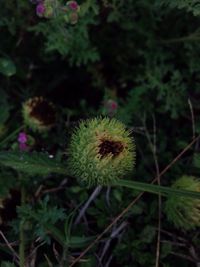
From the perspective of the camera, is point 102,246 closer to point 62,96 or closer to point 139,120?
point 139,120

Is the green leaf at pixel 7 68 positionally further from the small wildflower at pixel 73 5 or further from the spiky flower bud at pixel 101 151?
the spiky flower bud at pixel 101 151

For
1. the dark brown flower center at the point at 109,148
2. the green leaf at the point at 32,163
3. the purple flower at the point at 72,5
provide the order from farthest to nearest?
1. the purple flower at the point at 72,5
2. the green leaf at the point at 32,163
3. the dark brown flower center at the point at 109,148

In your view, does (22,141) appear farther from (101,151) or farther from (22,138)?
(101,151)

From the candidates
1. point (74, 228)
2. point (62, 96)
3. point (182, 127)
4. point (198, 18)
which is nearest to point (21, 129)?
point (62, 96)

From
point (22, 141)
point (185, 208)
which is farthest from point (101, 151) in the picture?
point (22, 141)

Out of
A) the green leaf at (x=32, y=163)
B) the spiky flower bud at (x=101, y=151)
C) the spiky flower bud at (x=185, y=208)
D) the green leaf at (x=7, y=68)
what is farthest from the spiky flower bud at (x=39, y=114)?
the spiky flower bud at (x=185, y=208)
